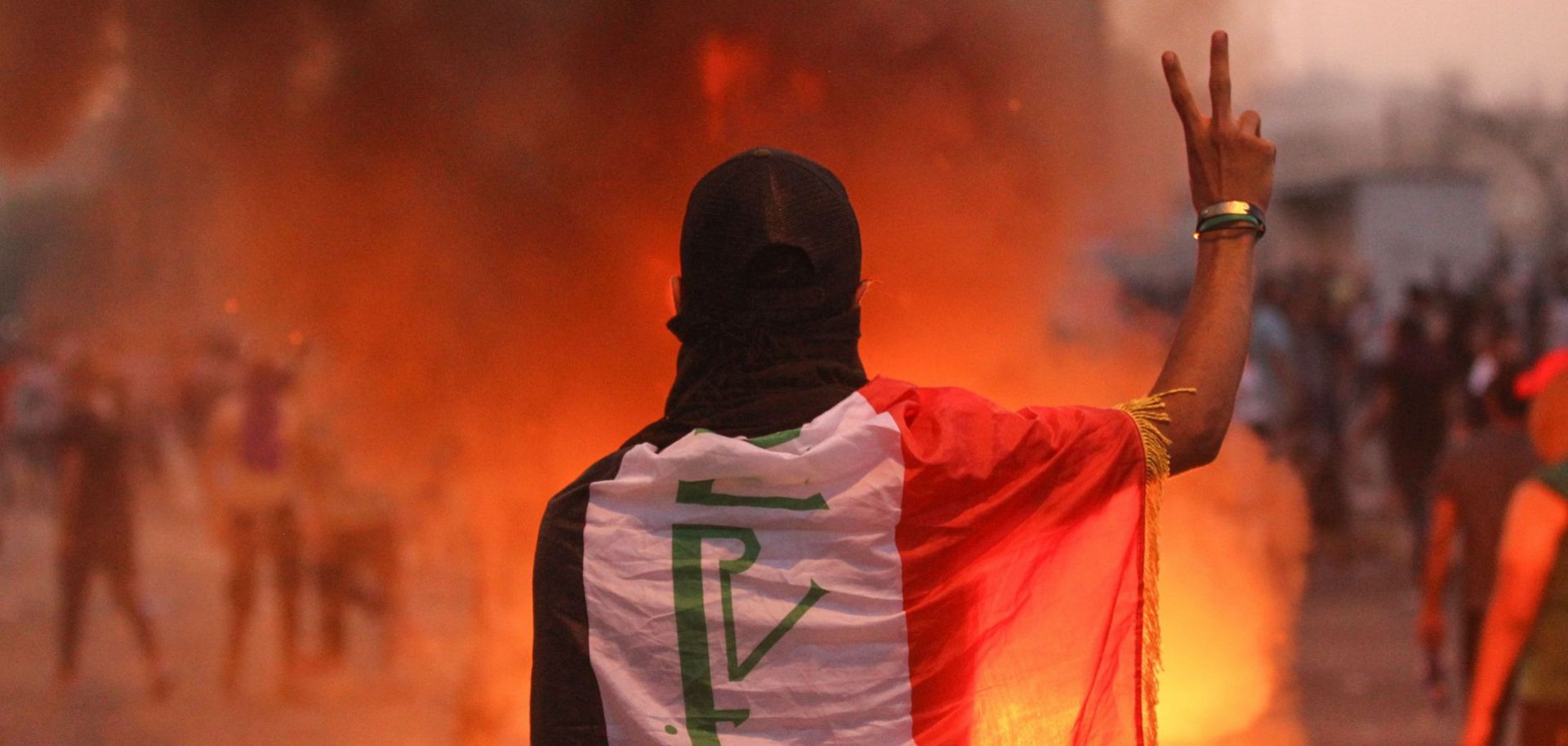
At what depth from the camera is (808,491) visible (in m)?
1.39

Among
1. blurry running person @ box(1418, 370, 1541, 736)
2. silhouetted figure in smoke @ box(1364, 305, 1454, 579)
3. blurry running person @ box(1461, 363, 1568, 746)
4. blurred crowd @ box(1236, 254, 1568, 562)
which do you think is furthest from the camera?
silhouetted figure in smoke @ box(1364, 305, 1454, 579)

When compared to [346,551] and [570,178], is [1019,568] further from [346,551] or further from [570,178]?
[346,551]

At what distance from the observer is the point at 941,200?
11.1 ft

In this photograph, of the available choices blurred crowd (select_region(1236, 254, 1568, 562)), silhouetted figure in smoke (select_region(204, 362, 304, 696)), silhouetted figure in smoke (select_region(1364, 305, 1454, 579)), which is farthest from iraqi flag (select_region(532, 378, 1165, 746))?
silhouetted figure in smoke (select_region(1364, 305, 1454, 579))

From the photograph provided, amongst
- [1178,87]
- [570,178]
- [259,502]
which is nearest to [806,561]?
[1178,87]

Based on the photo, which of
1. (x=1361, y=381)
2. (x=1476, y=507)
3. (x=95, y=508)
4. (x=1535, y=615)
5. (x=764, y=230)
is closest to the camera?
(x=764, y=230)

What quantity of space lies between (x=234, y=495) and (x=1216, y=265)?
523 centimetres

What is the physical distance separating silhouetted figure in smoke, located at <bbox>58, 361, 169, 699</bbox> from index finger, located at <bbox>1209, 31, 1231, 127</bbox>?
18.1ft

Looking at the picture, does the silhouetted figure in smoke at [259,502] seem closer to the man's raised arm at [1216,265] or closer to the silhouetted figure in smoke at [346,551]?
the silhouetted figure in smoke at [346,551]

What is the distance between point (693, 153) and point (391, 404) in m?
1.92

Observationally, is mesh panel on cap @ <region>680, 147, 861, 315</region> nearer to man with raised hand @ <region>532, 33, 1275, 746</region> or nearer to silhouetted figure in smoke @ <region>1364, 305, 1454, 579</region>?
man with raised hand @ <region>532, 33, 1275, 746</region>

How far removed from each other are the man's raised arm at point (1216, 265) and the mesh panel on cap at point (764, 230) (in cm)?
35

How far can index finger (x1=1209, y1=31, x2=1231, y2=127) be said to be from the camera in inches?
57.1

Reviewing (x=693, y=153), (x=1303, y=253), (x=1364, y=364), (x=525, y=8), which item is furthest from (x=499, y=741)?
(x=1303, y=253)
